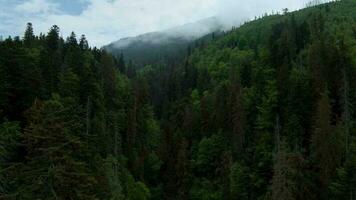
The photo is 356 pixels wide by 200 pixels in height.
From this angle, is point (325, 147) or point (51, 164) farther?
point (325, 147)

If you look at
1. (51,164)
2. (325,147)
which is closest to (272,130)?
(325,147)

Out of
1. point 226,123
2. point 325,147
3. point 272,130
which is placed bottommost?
point 325,147

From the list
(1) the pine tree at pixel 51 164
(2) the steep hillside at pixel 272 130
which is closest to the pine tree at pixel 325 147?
(2) the steep hillside at pixel 272 130

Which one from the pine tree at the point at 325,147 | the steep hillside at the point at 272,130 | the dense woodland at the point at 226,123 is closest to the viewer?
the dense woodland at the point at 226,123

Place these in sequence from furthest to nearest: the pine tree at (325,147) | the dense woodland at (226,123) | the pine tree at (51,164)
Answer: the pine tree at (325,147) → the dense woodland at (226,123) → the pine tree at (51,164)

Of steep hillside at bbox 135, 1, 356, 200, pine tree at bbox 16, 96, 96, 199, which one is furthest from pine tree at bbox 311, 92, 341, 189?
pine tree at bbox 16, 96, 96, 199

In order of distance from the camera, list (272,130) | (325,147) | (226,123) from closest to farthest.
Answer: (325,147), (272,130), (226,123)

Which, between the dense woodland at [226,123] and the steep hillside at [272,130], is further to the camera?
the steep hillside at [272,130]

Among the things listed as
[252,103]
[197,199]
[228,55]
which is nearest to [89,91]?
[197,199]

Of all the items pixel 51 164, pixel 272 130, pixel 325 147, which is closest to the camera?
pixel 51 164

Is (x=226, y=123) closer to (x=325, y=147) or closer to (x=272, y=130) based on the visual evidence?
(x=272, y=130)

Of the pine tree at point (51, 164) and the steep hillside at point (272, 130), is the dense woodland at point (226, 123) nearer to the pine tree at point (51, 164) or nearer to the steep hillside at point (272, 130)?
the steep hillside at point (272, 130)

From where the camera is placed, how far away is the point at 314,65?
93.6 m

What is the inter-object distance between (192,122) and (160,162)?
1560cm
